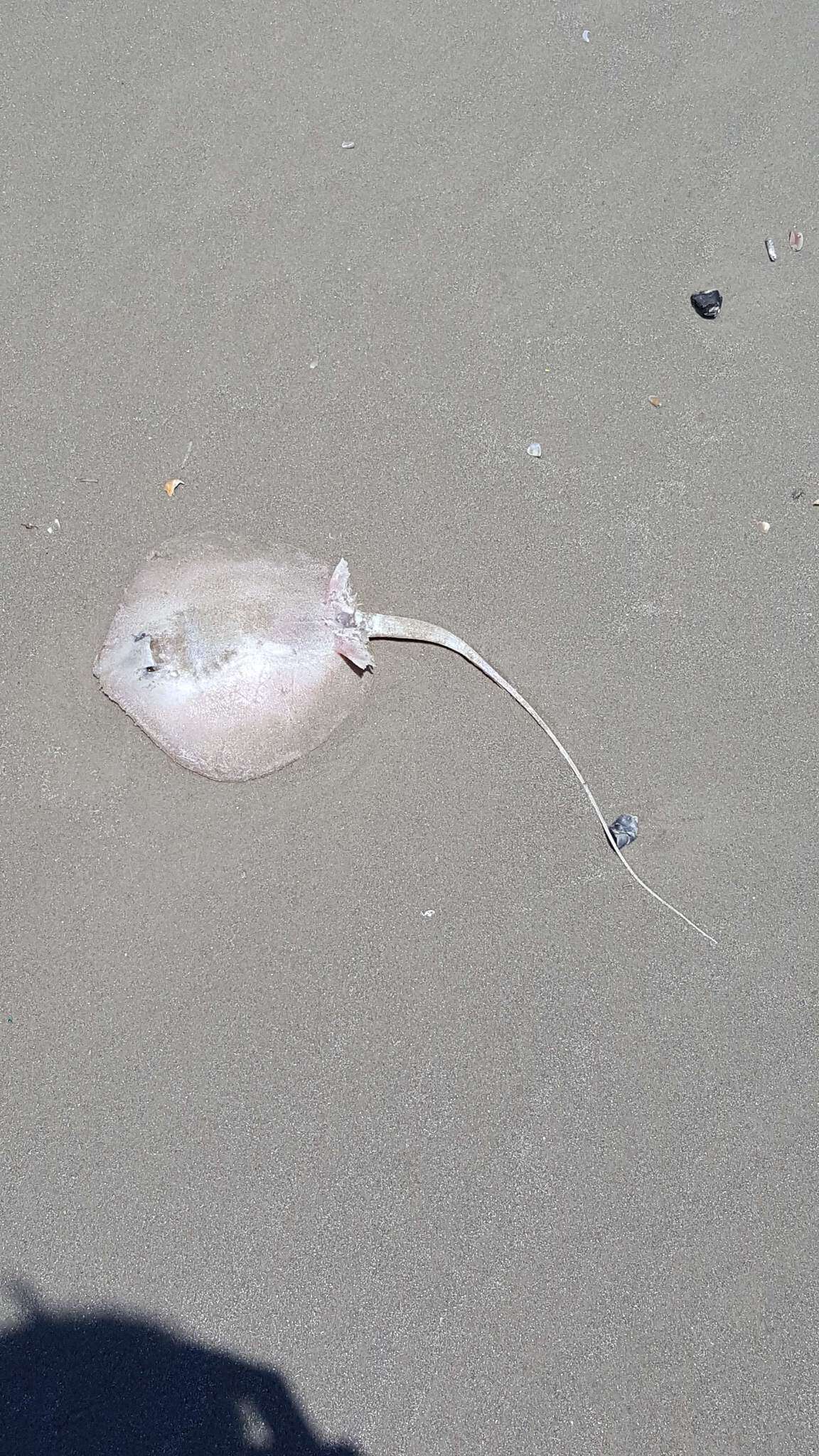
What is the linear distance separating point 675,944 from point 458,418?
299 cm

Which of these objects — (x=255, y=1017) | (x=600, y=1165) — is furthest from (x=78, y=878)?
(x=600, y=1165)

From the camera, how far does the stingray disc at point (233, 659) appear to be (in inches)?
162

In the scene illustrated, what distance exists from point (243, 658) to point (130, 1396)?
332 cm

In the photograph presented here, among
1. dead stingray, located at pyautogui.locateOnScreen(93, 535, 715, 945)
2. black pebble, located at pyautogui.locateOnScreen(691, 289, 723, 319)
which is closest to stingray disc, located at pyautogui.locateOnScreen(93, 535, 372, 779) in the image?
dead stingray, located at pyautogui.locateOnScreen(93, 535, 715, 945)

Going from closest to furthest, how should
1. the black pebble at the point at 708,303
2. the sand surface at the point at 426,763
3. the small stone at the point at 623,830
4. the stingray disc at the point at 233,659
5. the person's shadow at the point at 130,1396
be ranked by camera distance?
the person's shadow at the point at 130,1396 < the sand surface at the point at 426,763 < the stingray disc at the point at 233,659 < the small stone at the point at 623,830 < the black pebble at the point at 708,303

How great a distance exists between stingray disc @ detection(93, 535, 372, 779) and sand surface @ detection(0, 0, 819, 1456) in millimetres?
173

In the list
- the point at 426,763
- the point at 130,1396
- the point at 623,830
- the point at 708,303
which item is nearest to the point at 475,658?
the point at 426,763

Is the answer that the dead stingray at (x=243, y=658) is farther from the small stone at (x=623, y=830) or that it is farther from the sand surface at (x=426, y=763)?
the sand surface at (x=426, y=763)

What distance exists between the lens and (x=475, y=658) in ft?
14.1

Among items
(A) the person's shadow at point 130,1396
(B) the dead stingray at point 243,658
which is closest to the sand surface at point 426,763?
(A) the person's shadow at point 130,1396

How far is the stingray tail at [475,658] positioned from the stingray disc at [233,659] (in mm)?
110

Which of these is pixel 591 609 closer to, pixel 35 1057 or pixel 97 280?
pixel 97 280

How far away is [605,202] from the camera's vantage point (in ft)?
15.9

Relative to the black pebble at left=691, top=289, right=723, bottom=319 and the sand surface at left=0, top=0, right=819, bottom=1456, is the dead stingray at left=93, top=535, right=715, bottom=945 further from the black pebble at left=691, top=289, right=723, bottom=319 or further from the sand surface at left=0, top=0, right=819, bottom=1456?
the black pebble at left=691, top=289, right=723, bottom=319
